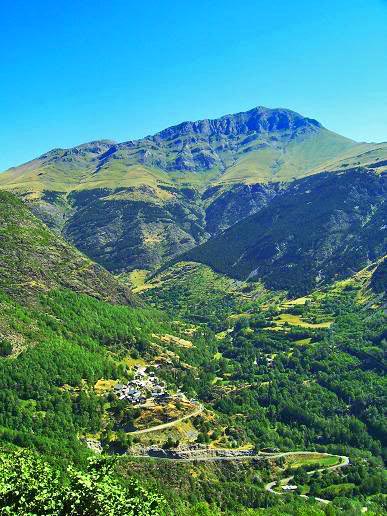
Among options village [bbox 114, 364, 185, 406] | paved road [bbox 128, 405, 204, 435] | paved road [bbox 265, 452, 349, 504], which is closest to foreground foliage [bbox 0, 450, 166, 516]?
paved road [bbox 265, 452, 349, 504]

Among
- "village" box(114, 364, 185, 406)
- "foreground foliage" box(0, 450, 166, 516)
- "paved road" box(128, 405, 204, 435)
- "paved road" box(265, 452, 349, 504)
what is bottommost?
"paved road" box(265, 452, 349, 504)

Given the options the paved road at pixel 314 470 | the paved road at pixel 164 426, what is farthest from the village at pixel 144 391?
the paved road at pixel 314 470

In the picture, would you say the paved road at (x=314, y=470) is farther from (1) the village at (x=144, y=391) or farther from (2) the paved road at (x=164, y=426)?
(1) the village at (x=144, y=391)

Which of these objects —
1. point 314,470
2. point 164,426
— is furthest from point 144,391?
point 314,470

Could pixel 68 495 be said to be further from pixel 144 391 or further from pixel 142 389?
pixel 142 389

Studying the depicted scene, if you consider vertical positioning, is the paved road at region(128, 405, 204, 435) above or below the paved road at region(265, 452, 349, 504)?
above

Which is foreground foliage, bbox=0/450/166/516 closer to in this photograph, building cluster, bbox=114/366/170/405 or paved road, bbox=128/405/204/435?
paved road, bbox=128/405/204/435

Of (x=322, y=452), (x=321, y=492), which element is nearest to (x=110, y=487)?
(x=321, y=492)
